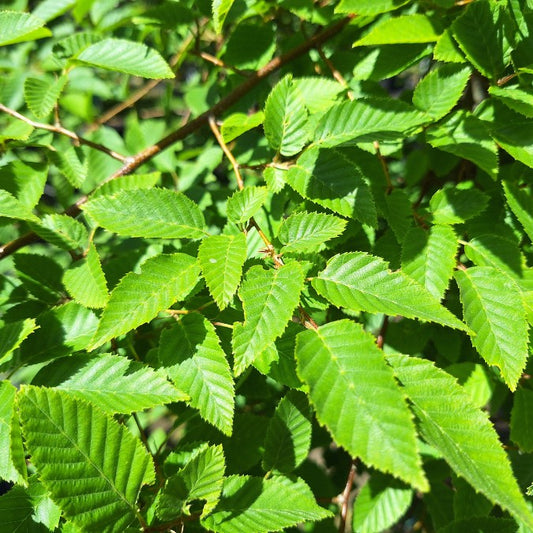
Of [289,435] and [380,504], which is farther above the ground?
[289,435]

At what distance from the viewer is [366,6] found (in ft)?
3.52

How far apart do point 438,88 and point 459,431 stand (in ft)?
2.42

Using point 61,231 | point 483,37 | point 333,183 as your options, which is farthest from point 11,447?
point 483,37

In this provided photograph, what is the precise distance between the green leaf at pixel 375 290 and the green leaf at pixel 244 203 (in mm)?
189

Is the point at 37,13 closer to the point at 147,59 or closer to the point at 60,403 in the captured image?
the point at 147,59

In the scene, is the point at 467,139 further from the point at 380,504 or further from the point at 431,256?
the point at 380,504

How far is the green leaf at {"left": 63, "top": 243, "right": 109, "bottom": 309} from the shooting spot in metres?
1.00

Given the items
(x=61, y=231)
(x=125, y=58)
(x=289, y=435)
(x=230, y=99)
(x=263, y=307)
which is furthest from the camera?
(x=230, y=99)

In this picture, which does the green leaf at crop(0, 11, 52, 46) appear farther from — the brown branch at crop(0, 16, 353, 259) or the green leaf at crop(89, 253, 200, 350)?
the green leaf at crop(89, 253, 200, 350)

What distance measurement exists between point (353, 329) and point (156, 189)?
478 mm

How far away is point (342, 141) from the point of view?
102 centimetres

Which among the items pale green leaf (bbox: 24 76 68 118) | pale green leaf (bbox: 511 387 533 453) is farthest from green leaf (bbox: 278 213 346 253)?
pale green leaf (bbox: 24 76 68 118)

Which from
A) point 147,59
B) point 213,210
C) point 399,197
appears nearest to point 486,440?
point 399,197

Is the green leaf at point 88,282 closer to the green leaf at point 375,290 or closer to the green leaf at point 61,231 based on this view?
the green leaf at point 61,231
